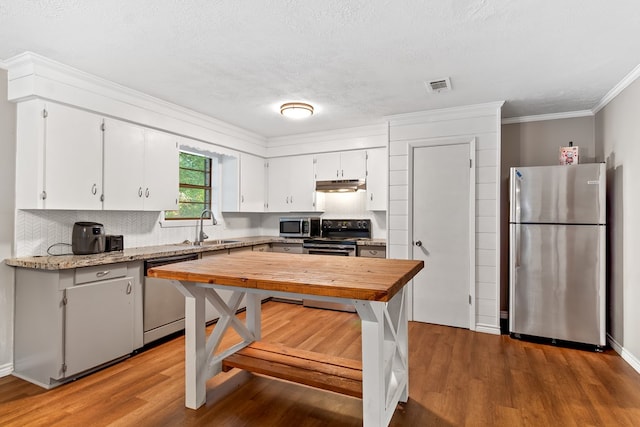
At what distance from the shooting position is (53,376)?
8.06 ft

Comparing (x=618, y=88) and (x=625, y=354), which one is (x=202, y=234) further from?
(x=618, y=88)

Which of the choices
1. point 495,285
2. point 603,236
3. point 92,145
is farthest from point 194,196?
point 603,236

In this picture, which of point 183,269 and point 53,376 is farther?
point 53,376

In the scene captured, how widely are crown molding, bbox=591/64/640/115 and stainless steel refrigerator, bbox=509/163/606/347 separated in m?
0.69

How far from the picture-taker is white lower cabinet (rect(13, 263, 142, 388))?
2.48 metres

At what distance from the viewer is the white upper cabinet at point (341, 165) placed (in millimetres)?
4723

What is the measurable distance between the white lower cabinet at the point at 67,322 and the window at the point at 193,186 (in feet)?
4.90

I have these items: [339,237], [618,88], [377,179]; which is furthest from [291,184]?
[618,88]

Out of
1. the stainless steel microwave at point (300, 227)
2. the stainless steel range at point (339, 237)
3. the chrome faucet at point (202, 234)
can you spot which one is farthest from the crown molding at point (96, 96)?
the stainless steel range at point (339, 237)

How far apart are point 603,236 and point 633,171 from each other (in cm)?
63

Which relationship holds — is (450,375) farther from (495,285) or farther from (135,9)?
(135,9)

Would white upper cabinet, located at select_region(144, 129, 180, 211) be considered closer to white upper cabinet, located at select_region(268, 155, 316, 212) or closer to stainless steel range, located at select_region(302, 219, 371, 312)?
white upper cabinet, located at select_region(268, 155, 316, 212)

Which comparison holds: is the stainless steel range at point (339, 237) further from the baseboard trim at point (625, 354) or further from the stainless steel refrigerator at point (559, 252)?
the baseboard trim at point (625, 354)

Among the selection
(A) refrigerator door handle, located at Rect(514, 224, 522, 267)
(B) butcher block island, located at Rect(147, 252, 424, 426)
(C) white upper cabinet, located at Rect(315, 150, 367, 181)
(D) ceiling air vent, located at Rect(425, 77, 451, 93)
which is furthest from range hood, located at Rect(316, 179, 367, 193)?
(B) butcher block island, located at Rect(147, 252, 424, 426)
